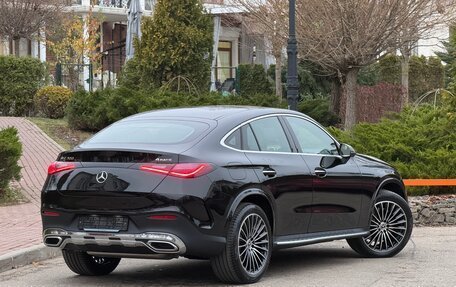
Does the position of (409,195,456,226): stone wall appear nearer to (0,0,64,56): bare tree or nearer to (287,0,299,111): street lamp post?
(287,0,299,111): street lamp post

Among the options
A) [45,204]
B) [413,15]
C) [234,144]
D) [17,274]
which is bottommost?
[17,274]

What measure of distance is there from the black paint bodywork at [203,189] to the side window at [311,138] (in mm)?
121

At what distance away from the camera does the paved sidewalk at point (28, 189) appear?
10.9m

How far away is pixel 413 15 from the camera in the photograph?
22.3 m

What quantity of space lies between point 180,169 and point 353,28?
1452 centimetres

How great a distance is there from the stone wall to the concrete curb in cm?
565

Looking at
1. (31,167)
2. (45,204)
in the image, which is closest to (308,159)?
(45,204)

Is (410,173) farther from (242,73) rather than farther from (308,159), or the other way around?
(242,73)

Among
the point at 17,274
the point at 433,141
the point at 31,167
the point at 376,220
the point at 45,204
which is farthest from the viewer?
the point at 31,167

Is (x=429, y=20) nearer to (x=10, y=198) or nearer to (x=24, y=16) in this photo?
(x=10, y=198)

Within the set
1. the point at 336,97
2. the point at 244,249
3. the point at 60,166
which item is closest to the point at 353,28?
the point at 336,97

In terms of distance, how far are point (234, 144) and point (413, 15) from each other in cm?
1459

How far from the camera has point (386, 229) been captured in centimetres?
1045

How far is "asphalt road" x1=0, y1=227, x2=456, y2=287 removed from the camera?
8742 mm
